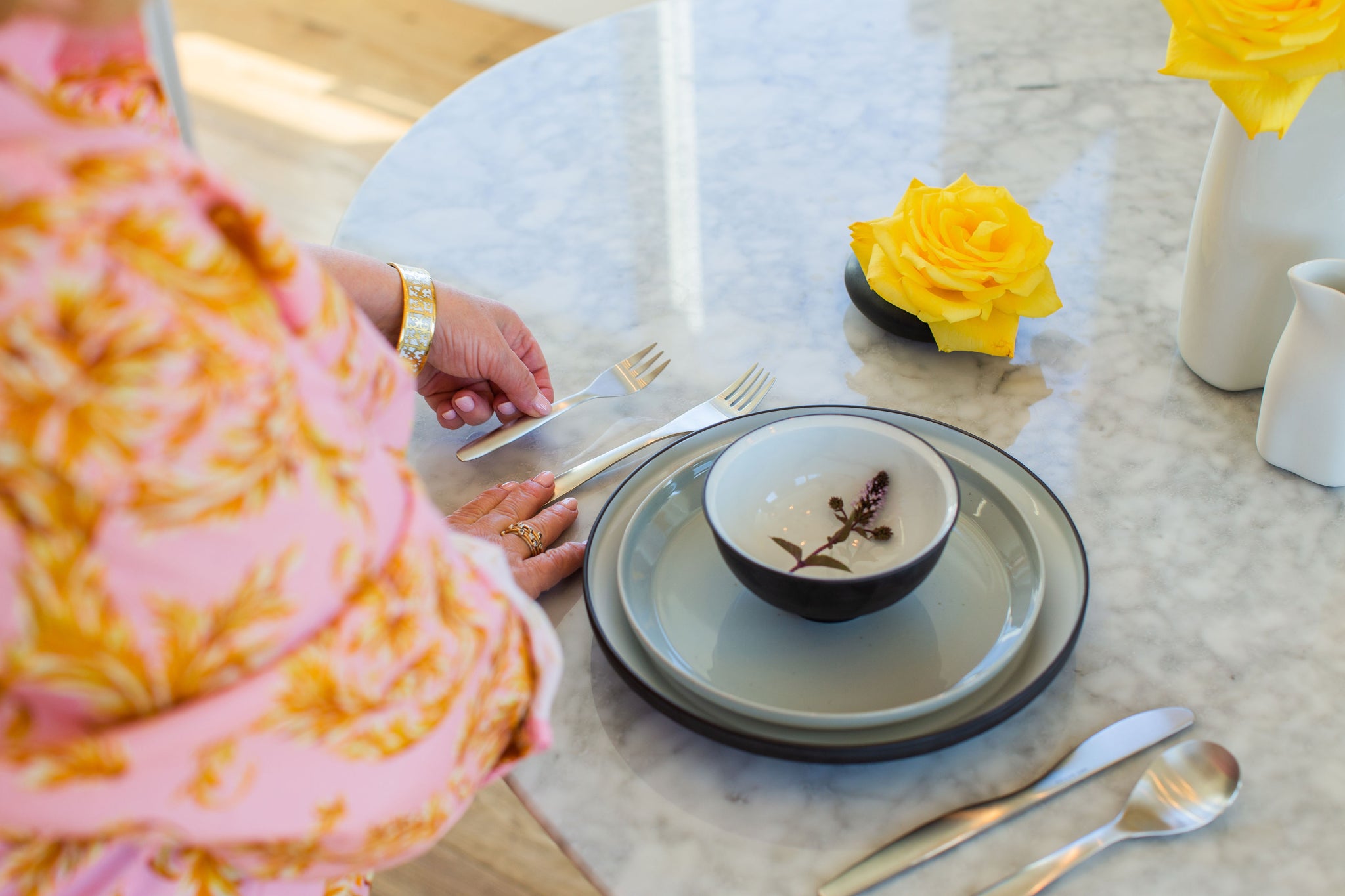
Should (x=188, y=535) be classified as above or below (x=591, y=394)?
above

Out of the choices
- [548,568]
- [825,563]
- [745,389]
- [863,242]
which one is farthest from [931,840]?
[863,242]

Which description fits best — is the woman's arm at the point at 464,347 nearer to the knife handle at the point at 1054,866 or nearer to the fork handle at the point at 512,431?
the fork handle at the point at 512,431

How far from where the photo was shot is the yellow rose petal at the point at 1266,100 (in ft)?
2.09

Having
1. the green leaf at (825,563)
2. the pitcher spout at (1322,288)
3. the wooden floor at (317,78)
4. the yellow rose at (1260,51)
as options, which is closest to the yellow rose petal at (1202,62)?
the yellow rose at (1260,51)

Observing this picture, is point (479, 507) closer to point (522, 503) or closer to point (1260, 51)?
point (522, 503)

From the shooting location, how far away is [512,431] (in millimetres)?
857

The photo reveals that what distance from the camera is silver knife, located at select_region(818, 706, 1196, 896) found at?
1.77 feet

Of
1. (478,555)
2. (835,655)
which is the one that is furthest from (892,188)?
(478,555)

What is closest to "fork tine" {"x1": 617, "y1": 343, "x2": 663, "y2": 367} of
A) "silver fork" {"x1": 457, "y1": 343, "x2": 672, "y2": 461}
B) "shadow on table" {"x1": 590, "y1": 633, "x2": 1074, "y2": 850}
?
"silver fork" {"x1": 457, "y1": 343, "x2": 672, "y2": 461}

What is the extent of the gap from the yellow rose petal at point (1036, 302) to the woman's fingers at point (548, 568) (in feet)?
1.26

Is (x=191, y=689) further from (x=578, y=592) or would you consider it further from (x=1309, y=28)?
(x=1309, y=28)

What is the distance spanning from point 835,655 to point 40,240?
1.52 ft

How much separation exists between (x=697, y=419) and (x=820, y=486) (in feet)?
0.49

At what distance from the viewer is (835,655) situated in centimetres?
64
